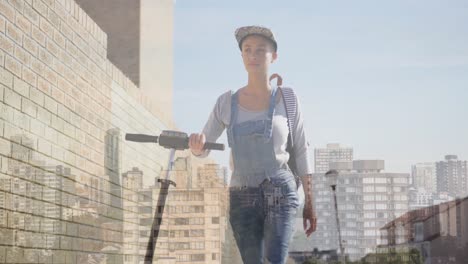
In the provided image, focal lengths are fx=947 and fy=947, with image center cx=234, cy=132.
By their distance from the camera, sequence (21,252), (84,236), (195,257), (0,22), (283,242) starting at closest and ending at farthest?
(0,22), (21,252), (283,242), (84,236), (195,257)

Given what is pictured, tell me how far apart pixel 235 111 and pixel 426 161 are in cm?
131

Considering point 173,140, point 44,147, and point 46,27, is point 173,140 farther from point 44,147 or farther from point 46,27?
point 46,27

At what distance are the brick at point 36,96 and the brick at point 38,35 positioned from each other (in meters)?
0.22

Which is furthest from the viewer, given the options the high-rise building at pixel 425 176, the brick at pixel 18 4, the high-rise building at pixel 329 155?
the high-rise building at pixel 425 176

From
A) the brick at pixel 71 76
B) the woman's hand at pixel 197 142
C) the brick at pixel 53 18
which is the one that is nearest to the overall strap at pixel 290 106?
the woman's hand at pixel 197 142

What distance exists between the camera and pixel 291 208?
4414mm

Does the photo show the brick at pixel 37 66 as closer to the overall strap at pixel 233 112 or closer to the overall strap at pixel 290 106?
the overall strap at pixel 233 112

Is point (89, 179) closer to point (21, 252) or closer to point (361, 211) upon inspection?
point (21, 252)

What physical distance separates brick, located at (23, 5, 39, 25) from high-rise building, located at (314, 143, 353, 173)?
154cm

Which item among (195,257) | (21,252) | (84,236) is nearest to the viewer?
(21,252)

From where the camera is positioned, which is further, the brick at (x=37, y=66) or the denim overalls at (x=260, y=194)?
the denim overalls at (x=260, y=194)

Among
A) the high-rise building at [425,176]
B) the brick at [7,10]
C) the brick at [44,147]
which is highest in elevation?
the brick at [7,10]

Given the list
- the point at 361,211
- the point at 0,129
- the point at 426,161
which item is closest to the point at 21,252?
the point at 0,129

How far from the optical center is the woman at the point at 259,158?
4375 mm
